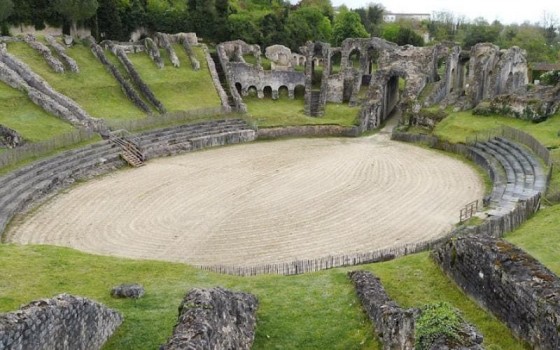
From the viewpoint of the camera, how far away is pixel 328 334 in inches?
572

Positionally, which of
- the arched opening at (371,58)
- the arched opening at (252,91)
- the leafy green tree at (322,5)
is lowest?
the arched opening at (252,91)

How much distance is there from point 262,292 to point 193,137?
26095mm

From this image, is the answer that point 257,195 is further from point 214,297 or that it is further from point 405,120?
→ point 405,120

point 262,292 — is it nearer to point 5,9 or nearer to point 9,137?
point 9,137

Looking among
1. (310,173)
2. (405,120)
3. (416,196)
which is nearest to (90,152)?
(310,173)

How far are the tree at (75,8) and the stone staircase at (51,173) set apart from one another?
68.4 ft

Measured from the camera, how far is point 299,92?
56.6m

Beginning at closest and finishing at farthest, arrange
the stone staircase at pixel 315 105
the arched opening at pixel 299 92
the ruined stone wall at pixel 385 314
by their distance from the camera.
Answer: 1. the ruined stone wall at pixel 385 314
2. the stone staircase at pixel 315 105
3. the arched opening at pixel 299 92

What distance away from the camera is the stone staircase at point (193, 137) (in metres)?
39.5

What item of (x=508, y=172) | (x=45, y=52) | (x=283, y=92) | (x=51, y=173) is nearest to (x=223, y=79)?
(x=283, y=92)

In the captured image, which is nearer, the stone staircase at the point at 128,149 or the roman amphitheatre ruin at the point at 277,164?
the roman amphitheatre ruin at the point at 277,164

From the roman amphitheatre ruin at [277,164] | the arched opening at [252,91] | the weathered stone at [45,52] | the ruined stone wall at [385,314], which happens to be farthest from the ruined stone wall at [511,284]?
the arched opening at [252,91]

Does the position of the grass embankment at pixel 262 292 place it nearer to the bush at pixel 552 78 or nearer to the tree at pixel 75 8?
the tree at pixel 75 8

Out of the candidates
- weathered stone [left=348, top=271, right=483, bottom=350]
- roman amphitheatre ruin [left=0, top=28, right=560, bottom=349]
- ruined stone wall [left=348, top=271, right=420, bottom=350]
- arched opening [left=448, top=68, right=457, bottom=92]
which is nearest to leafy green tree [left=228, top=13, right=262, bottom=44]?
roman amphitheatre ruin [left=0, top=28, right=560, bottom=349]
